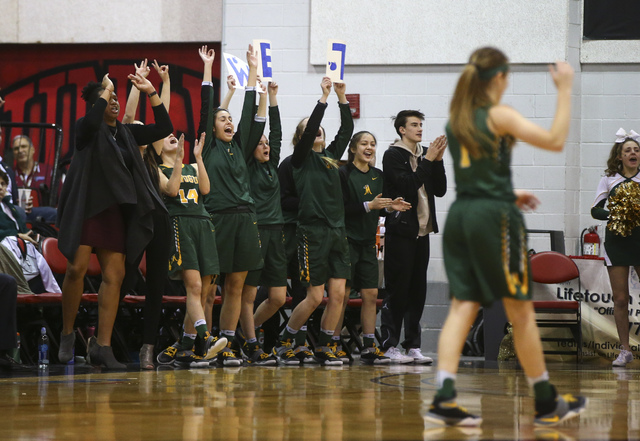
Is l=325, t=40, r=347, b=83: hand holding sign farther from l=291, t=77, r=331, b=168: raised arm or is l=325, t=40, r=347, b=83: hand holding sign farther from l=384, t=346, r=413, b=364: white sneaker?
l=384, t=346, r=413, b=364: white sneaker

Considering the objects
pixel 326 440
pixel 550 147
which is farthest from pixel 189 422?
pixel 550 147

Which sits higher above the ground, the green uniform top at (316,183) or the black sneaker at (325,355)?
the green uniform top at (316,183)

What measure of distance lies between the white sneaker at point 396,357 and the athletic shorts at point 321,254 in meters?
0.70

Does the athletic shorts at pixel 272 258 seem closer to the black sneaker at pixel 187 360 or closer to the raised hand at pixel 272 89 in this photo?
the black sneaker at pixel 187 360

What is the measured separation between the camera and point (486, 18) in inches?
374

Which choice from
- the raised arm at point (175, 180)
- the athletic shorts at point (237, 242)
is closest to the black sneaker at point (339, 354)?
the athletic shorts at point (237, 242)

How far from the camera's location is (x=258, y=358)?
6.54 meters

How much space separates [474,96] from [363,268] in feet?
13.2

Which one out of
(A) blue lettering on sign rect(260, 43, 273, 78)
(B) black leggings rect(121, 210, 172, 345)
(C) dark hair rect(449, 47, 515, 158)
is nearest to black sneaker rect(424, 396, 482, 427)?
(C) dark hair rect(449, 47, 515, 158)

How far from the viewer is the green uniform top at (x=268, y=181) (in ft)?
22.2

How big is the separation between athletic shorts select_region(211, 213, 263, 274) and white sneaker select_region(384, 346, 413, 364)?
4.20 ft

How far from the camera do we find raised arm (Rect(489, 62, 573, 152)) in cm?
299

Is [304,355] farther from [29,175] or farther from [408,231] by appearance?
[29,175]

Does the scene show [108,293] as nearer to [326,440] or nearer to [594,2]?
[326,440]
